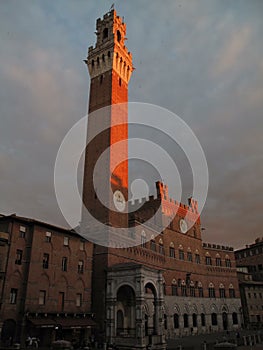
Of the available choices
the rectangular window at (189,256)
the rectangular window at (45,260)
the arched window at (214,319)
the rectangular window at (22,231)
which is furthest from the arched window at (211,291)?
the rectangular window at (22,231)

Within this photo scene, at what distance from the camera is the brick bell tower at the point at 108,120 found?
41.8m

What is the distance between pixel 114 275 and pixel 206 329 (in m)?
26.7

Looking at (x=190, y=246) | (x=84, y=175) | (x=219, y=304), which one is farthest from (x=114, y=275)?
(x=219, y=304)

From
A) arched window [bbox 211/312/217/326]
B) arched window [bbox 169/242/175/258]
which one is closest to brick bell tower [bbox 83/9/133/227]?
arched window [bbox 169/242/175/258]

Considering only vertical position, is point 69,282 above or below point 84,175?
below

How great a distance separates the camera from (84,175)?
44719 millimetres

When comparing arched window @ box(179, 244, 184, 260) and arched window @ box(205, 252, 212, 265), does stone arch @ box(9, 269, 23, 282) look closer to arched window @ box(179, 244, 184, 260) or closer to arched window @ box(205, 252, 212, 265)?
arched window @ box(179, 244, 184, 260)

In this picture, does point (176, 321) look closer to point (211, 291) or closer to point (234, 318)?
point (211, 291)

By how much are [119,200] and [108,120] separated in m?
11.7

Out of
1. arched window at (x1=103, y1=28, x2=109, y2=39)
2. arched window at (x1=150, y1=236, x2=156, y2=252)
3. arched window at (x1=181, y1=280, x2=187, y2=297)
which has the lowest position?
arched window at (x1=181, y1=280, x2=187, y2=297)

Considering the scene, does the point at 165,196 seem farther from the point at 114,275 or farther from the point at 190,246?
the point at 114,275

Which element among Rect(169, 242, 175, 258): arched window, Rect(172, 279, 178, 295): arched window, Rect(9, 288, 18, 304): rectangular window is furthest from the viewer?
Rect(169, 242, 175, 258): arched window

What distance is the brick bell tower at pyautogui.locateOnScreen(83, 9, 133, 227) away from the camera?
4184 centimetres

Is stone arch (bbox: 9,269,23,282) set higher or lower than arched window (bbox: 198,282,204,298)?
lower
